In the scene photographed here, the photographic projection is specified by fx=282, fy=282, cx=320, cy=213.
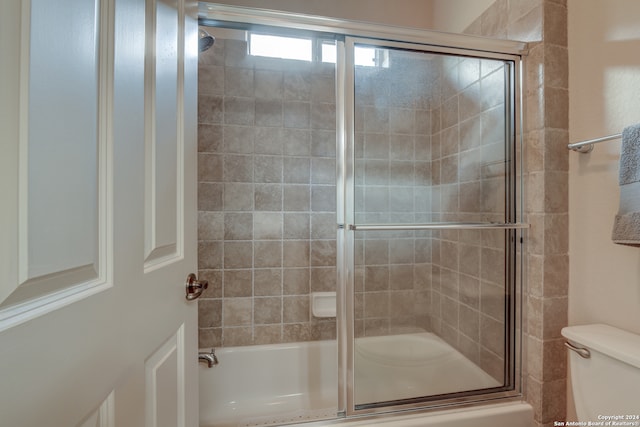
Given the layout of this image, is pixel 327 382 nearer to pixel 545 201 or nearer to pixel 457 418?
pixel 457 418

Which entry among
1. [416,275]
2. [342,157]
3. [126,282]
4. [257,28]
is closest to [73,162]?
[126,282]

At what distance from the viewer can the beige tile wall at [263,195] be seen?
1.70m

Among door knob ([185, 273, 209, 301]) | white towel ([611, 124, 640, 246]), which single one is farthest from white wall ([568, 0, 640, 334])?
door knob ([185, 273, 209, 301])

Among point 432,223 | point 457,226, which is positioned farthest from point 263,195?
point 457,226

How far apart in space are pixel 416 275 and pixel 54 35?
147 centimetres

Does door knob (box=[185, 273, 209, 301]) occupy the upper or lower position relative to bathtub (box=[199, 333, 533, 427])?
upper

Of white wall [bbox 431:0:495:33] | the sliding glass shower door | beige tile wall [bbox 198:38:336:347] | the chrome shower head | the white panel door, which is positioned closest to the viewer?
the white panel door

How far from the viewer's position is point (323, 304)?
1778 mm

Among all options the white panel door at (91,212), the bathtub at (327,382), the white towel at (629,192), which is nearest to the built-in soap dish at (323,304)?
the bathtub at (327,382)

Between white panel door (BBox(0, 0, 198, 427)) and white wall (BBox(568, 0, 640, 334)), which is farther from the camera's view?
white wall (BBox(568, 0, 640, 334))

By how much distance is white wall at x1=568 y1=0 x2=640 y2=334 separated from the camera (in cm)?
97

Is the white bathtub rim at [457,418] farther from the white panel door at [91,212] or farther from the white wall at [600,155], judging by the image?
the white panel door at [91,212]

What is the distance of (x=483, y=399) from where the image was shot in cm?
122

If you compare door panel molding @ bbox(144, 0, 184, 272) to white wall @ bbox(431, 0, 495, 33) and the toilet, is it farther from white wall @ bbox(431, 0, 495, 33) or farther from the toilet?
white wall @ bbox(431, 0, 495, 33)
